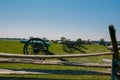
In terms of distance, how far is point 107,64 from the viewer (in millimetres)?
7320

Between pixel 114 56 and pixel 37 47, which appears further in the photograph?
pixel 37 47

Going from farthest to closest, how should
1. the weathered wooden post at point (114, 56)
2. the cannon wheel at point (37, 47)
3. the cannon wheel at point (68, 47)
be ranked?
1. the cannon wheel at point (68, 47)
2. the cannon wheel at point (37, 47)
3. the weathered wooden post at point (114, 56)

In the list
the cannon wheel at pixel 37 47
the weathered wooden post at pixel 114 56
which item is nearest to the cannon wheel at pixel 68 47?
the cannon wheel at pixel 37 47

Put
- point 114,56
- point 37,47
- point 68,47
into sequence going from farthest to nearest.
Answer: point 68,47, point 37,47, point 114,56

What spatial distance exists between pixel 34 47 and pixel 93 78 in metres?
7.94

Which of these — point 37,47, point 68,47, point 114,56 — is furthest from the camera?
point 68,47

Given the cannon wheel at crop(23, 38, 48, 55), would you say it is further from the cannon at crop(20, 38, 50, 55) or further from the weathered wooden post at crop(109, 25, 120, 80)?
the weathered wooden post at crop(109, 25, 120, 80)

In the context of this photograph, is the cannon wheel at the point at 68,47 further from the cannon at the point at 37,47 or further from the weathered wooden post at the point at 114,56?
the weathered wooden post at the point at 114,56

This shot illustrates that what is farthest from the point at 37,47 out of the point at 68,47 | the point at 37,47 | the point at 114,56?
the point at 68,47

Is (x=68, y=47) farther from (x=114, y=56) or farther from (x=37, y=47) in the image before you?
(x=114, y=56)

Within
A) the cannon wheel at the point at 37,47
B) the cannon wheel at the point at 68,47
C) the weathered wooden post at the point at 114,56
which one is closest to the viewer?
the weathered wooden post at the point at 114,56

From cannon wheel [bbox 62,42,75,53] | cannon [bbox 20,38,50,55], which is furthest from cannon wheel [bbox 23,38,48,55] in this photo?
cannon wheel [bbox 62,42,75,53]

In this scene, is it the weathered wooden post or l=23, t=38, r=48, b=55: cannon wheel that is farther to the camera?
l=23, t=38, r=48, b=55: cannon wheel

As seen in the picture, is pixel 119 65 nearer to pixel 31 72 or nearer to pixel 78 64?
pixel 78 64
